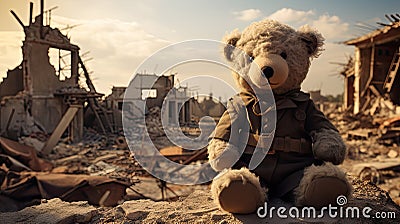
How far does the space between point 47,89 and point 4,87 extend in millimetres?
2343

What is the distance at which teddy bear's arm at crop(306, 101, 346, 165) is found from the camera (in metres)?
1.63

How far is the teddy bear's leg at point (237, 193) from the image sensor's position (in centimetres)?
140

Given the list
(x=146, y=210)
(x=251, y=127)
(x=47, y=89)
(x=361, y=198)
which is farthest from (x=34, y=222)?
(x=47, y=89)

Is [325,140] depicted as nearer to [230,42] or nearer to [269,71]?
[269,71]

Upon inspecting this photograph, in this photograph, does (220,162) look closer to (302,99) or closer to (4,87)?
(302,99)

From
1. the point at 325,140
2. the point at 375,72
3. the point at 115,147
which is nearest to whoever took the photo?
the point at 325,140

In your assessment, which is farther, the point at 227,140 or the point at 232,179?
the point at 227,140

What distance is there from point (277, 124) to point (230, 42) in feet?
1.94

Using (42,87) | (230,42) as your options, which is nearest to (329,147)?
(230,42)

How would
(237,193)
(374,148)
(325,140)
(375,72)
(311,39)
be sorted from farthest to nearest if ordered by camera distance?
(375,72), (374,148), (311,39), (325,140), (237,193)

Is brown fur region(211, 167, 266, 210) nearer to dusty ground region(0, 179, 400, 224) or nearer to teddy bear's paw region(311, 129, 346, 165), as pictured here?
dusty ground region(0, 179, 400, 224)

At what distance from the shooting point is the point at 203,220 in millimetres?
1439

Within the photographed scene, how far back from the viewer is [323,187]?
1.46 metres

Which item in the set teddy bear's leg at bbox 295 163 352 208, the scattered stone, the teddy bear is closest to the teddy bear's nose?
the teddy bear
